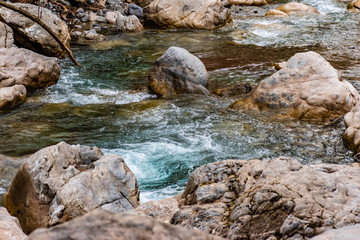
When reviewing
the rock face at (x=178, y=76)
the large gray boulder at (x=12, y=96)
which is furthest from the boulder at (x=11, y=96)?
the rock face at (x=178, y=76)

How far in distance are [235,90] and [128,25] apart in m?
8.89

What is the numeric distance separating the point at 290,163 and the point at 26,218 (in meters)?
2.92

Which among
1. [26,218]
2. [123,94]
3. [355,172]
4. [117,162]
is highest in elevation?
[355,172]

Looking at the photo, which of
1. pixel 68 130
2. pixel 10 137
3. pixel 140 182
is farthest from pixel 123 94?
pixel 140 182

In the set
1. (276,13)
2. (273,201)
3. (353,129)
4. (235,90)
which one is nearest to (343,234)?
(273,201)

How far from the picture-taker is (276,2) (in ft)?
75.7

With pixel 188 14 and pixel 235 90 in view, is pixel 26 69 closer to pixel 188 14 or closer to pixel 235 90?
pixel 235 90

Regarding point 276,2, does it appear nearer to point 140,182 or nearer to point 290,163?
point 140,182

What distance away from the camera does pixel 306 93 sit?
780 centimetres

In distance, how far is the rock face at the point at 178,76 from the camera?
9.48 metres

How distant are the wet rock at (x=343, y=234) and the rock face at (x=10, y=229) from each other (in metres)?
2.52

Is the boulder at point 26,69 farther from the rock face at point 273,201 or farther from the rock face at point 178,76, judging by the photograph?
the rock face at point 273,201

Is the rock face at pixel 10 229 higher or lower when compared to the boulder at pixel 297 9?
higher

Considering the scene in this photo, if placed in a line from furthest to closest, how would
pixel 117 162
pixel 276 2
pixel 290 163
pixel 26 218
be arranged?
pixel 276 2 < pixel 117 162 < pixel 26 218 < pixel 290 163
